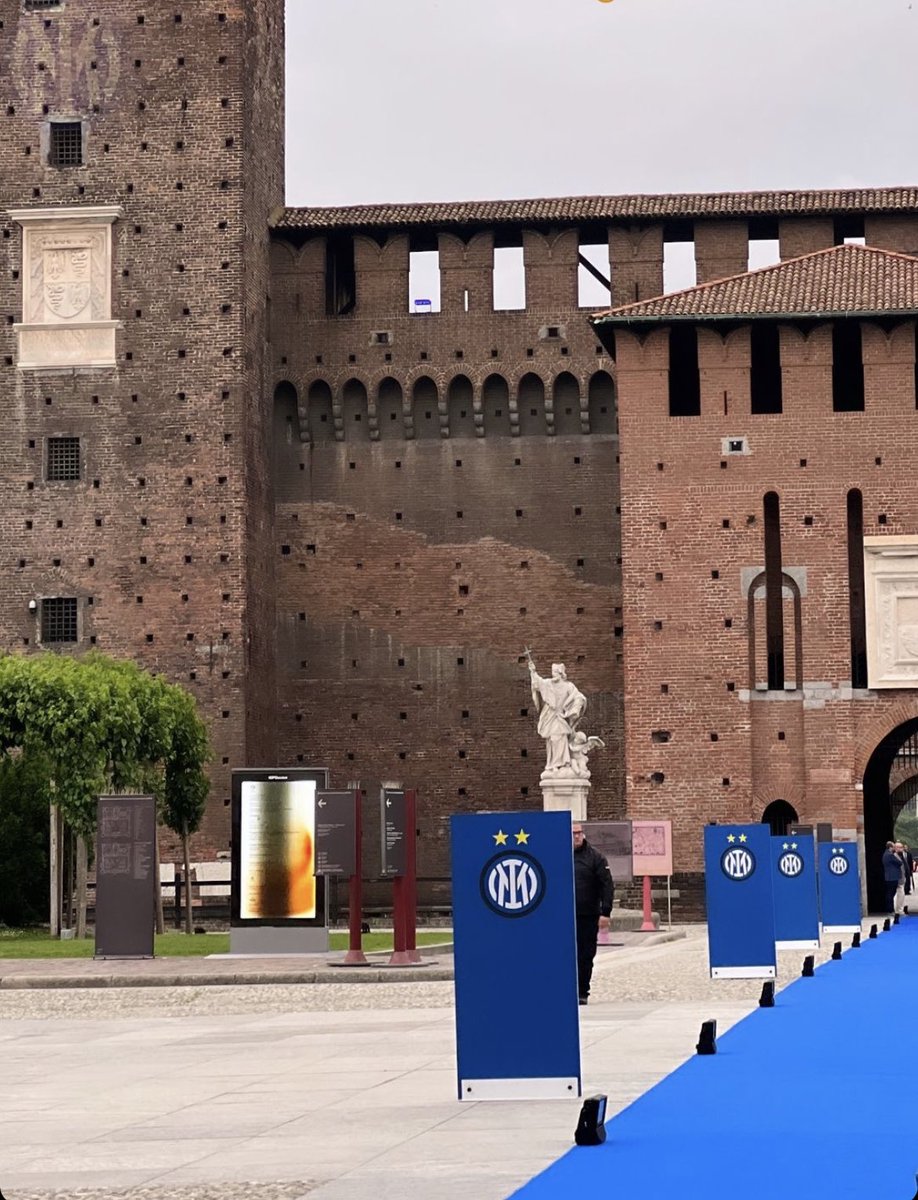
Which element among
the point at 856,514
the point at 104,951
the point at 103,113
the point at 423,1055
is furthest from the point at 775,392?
the point at 423,1055

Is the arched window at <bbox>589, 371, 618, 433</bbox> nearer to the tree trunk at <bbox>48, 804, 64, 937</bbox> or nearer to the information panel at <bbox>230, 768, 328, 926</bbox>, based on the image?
the tree trunk at <bbox>48, 804, 64, 937</bbox>

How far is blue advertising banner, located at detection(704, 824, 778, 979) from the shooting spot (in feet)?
55.9

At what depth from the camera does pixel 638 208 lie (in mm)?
38875

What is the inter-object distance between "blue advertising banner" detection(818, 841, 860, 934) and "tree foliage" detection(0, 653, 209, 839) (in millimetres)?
10131

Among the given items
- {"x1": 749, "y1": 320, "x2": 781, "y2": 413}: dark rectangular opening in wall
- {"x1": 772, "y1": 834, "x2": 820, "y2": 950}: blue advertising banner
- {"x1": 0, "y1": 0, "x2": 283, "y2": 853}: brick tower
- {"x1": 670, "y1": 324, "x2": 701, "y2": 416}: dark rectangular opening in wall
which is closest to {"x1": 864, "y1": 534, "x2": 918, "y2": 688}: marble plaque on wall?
{"x1": 749, "y1": 320, "x2": 781, "y2": 413}: dark rectangular opening in wall

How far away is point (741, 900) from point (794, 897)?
4678 mm

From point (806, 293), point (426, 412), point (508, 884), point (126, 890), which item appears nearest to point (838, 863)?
point (126, 890)

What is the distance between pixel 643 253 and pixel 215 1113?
103 feet

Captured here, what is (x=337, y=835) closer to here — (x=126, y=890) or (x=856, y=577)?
(x=126, y=890)

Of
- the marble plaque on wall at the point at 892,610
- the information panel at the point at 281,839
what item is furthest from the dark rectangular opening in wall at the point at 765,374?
the information panel at the point at 281,839

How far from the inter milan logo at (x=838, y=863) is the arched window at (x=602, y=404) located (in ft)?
51.4

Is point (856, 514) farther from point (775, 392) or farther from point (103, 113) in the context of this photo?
point (103, 113)

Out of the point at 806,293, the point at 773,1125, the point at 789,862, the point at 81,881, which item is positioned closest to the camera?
the point at 773,1125

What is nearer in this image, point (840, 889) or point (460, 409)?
point (840, 889)
